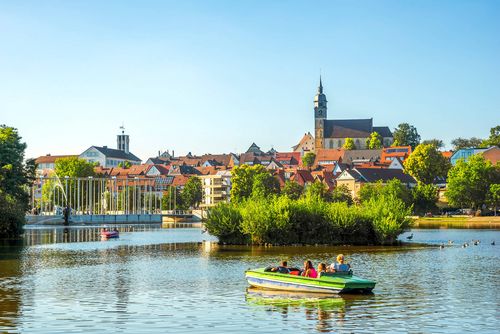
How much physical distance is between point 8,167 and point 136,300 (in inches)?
2568

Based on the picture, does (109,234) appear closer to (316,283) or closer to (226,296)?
(226,296)

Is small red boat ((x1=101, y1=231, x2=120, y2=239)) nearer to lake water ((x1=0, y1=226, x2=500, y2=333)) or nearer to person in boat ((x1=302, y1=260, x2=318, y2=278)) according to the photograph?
lake water ((x1=0, y1=226, x2=500, y2=333))

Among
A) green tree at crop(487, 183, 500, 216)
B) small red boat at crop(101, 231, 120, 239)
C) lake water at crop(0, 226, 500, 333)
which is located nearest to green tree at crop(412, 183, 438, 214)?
green tree at crop(487, 183, 500, 216)

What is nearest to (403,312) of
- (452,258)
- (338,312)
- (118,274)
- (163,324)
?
(338,312)

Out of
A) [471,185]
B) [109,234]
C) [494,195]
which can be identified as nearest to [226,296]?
[109,234]

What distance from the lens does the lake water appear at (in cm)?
3453

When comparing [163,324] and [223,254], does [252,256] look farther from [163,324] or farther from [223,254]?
[163,324]

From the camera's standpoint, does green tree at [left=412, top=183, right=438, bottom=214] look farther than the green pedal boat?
Yes

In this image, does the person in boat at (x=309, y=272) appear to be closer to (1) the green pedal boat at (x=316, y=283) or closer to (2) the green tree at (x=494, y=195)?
(1) the green pedal boat at (x=316, y=283)

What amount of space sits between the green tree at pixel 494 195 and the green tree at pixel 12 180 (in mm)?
92149

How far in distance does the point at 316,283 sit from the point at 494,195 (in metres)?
135

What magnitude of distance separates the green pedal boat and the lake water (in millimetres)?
579

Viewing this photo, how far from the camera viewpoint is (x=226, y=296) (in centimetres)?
4322

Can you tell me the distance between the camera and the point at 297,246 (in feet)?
258
